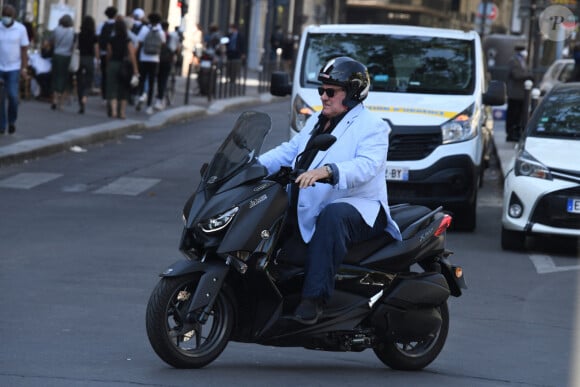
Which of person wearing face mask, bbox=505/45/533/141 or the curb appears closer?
the curb

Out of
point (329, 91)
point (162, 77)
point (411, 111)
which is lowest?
point (162, 77)

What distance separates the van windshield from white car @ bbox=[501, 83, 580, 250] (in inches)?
64.4

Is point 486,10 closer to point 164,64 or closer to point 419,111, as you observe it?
point 164,64

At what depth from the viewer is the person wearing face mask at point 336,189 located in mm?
7168

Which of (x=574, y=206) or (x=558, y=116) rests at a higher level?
(x=558, y=116)

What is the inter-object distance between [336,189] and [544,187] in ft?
19.4

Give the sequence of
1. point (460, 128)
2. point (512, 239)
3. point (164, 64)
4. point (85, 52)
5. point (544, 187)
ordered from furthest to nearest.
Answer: point (164, 64), point (85, 52), point (460, 128), point (512, 239), point (544, 187)

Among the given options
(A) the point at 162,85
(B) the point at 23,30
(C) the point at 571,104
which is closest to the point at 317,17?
(A) the point at 162,85

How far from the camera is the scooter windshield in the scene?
7125 millimetres

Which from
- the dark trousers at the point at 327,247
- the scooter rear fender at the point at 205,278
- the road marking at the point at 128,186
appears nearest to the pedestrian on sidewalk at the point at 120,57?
the road marking at the point at 128,186

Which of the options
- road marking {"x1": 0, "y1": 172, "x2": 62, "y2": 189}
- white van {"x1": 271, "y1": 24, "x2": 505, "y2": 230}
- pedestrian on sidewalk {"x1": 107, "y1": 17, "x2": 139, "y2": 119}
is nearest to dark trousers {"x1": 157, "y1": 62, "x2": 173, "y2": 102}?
pedestrian on sidewalk {"x1": 107, "y1": 17, "x2": 139, "y2": 119}

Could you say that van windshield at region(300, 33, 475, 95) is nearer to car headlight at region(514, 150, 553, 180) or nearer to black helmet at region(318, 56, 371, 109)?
car headlight at region(514, 150, 553, 180)

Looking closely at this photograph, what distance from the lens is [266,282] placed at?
23.5ft

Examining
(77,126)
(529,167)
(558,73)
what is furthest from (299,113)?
(558,73)
